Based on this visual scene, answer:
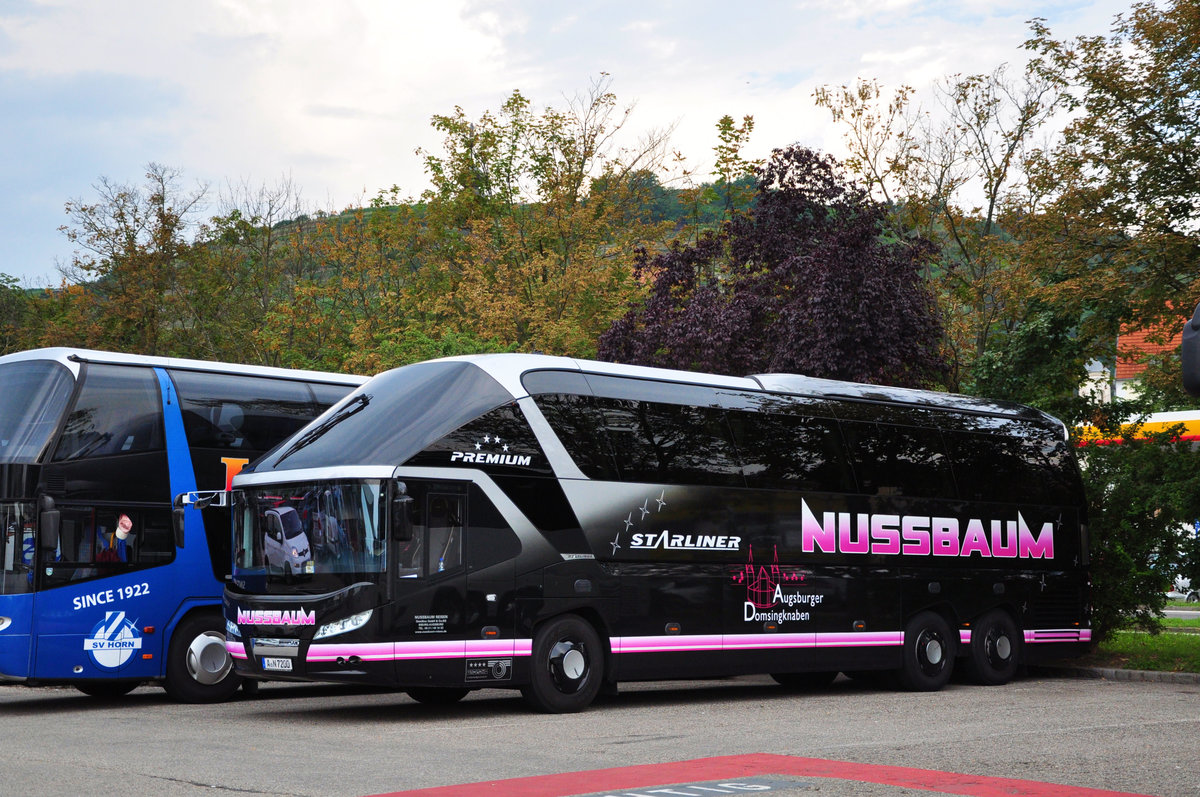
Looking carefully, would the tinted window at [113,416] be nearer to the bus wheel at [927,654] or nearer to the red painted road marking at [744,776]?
the red painted road marking at [744,776]

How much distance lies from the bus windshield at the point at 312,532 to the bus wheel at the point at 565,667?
2.11 metres

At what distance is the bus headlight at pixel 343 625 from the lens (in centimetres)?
1378

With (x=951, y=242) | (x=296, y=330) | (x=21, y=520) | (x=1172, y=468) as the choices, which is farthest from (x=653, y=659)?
(x=296, y=330)

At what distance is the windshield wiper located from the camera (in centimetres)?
1501

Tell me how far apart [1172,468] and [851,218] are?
7.67 meters

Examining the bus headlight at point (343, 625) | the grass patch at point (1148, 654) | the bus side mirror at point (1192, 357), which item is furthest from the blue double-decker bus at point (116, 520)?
the grass patch at point (1148, 654)

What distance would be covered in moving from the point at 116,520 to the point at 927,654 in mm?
10623

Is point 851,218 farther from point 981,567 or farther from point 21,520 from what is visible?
point 21,520

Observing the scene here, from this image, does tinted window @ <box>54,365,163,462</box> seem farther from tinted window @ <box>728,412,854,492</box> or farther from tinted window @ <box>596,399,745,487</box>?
tinted window @ <box>728,412,854,492</box>

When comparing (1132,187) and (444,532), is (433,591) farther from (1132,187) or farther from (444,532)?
(1132,187)

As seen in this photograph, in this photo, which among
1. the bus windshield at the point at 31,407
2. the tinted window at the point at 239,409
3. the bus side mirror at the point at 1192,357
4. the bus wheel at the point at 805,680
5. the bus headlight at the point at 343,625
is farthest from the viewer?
the bus wheel at the point at 805,680

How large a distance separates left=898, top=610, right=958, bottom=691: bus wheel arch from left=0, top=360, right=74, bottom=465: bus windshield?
11.0 meters

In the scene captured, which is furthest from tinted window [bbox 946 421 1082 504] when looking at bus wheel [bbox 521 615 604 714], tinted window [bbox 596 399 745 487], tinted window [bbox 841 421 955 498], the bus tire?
the bus tire

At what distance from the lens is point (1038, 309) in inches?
917
